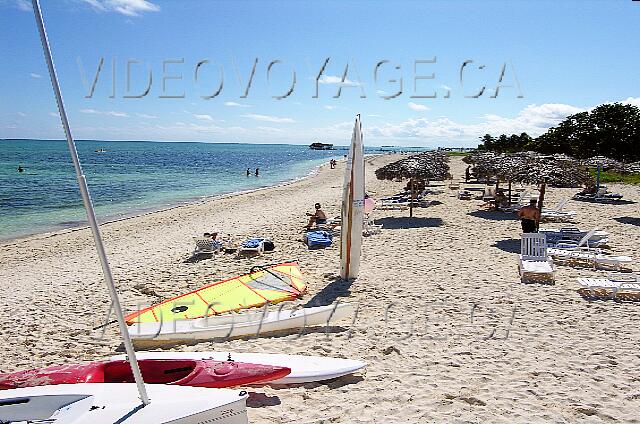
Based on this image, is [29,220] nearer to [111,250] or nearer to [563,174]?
[111,250]

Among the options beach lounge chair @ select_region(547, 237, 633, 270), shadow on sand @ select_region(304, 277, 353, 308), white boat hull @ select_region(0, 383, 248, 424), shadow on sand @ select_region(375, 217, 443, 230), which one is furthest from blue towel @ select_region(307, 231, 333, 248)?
white boat hull @ select_region(0, 383, 248, 424)

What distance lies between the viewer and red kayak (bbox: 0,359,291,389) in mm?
4309

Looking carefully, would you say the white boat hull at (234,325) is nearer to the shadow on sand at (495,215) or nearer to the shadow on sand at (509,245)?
the shadow on sand at (509,245)

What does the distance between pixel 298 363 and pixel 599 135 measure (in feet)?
159

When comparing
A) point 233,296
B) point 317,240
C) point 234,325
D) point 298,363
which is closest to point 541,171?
point 317,240

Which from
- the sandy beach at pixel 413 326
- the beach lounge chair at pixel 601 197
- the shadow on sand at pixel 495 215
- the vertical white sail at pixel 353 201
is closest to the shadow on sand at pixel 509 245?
the sandy beach at pixel 413 326

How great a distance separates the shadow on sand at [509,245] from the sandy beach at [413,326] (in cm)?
5

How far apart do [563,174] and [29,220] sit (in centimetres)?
2121

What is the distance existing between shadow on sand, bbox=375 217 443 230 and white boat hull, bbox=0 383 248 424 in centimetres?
1025

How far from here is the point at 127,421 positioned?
3369 mm

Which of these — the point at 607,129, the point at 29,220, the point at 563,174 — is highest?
the point at 607,129

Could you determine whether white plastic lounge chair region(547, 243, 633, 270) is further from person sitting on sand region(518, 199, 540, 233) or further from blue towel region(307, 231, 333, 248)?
blue towel region(307, 231, 333, 248)

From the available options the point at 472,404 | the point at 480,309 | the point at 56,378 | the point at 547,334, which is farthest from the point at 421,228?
the point at 56,378

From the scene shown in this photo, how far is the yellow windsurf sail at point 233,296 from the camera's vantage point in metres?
6.73
